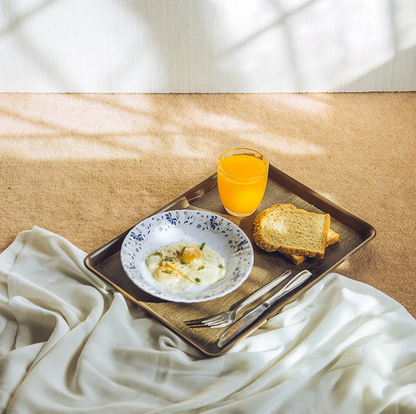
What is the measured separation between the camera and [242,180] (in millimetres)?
1321

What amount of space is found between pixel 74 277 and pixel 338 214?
76cm

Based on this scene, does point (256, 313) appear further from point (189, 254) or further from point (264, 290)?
point (189, 254)

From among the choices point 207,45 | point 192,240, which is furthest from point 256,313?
point 207,45

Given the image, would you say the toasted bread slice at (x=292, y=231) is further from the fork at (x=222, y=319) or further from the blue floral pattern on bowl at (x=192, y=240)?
the fork at (x=222, y=319)

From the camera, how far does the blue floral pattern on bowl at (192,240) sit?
1178 millimetres

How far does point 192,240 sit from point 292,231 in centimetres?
27

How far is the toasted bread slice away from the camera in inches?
51.4

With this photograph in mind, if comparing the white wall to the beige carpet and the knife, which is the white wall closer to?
the beige carpet

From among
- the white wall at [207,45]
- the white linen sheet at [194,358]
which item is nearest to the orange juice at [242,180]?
the white linen sheet at [194,358]

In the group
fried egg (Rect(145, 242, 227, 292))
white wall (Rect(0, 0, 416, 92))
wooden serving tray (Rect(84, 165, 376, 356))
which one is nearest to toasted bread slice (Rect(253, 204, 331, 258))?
A: wooden serving tray (Rect(84, 165, 376, 356))

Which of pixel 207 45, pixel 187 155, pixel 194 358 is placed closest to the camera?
pixel 194 358

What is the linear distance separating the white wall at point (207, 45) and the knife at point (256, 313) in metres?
1.37

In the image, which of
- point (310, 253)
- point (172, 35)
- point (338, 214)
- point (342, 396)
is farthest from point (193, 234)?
point (172, 35)

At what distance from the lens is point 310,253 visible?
51.0 inches
